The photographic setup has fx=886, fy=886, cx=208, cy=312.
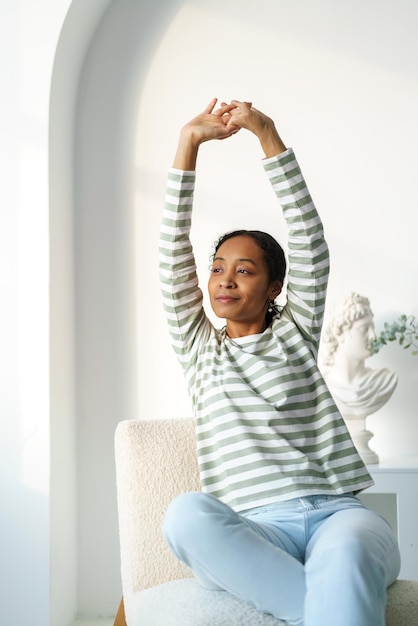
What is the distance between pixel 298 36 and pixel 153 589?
1.98m

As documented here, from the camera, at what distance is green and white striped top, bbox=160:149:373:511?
1577 millimetres

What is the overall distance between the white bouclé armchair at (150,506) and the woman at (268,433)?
0.10m

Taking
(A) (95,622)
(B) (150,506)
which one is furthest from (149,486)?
(A) (95,622)

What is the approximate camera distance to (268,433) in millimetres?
1602

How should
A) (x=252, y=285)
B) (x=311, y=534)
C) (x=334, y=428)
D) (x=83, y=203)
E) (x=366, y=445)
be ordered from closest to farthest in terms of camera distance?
(x=311, y=534)
(x=334, y=428)
(x=252, y=285)
(x=366, y=445)
(x=83, y=203)

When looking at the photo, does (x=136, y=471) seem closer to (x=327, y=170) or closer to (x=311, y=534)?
(x=311, y=534)

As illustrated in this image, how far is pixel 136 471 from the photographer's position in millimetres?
1736

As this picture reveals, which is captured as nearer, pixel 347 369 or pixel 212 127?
pixel 212 127

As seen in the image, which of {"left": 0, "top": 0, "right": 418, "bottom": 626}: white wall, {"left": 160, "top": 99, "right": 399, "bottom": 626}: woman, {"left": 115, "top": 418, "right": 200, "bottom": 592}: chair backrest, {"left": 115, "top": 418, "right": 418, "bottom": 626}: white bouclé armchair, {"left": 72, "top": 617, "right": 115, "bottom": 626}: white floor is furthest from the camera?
{"left": 72, "top": 617, "right": 115, "bottom": 626}: white floor

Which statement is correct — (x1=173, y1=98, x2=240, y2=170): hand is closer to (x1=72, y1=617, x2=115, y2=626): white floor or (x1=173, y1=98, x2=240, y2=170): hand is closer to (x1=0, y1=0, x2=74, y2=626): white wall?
(x1=0, y1=0, x2=74, y2=626): white wall

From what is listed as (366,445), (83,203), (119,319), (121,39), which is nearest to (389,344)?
(366,445)

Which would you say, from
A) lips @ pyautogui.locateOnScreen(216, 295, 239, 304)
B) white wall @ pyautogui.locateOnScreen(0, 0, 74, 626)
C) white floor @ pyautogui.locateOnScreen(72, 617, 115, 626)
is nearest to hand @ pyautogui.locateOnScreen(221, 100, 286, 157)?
lips @ pyautogui.locateOnScreen(216, 295, 239, 304)

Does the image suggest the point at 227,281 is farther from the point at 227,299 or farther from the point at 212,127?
the point at 212,127

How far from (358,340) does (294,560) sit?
4.14 feet
